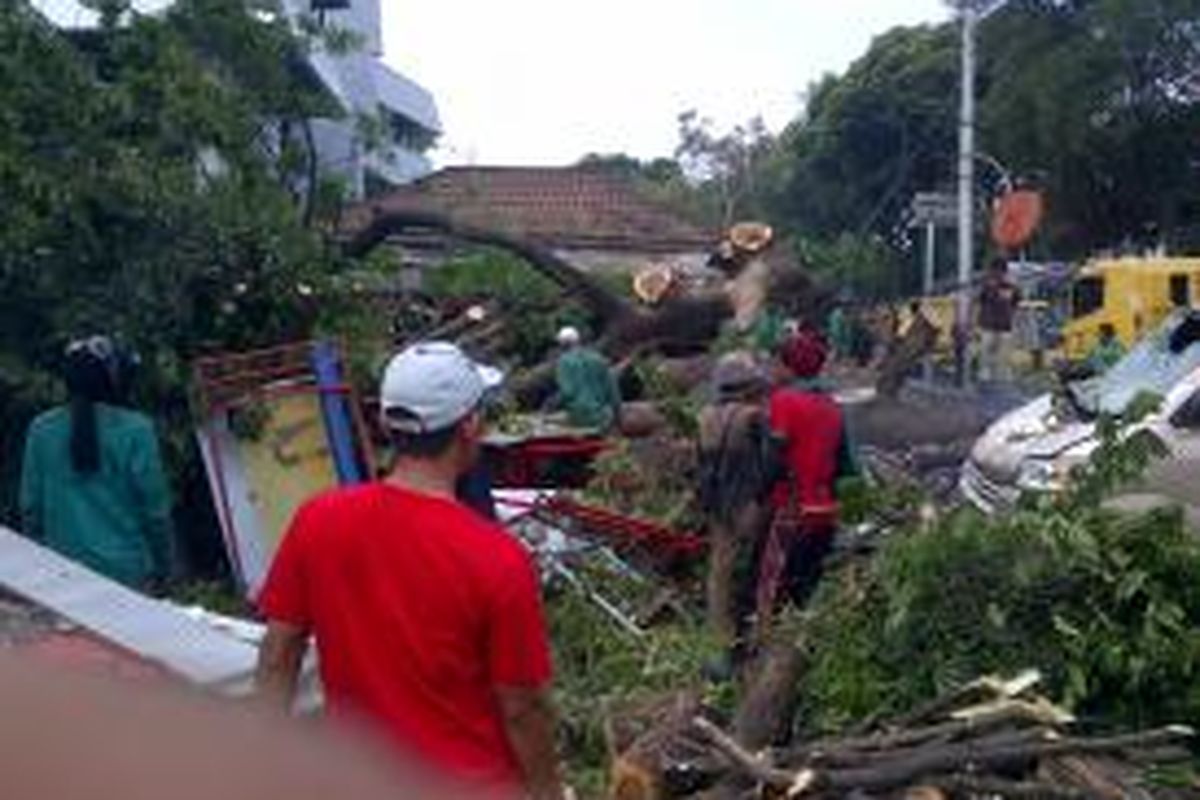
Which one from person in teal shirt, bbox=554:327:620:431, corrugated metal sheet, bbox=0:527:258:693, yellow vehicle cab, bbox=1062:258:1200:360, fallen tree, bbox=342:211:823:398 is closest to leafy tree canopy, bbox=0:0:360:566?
person in teal shirt, bbox=554:327:620:431

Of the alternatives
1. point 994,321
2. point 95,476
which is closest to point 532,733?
point 95,476

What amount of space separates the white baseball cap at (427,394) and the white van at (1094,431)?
5800 millimetres

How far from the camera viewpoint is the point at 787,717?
7.28 metres

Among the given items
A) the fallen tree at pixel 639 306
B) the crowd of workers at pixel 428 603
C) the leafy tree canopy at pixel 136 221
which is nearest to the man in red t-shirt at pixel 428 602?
the crowd of workers at pixel 428 603

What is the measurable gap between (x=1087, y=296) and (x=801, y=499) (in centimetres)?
2511

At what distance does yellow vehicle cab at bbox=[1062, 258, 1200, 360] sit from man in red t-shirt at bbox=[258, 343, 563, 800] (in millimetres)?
27819

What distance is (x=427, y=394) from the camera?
4137 mm

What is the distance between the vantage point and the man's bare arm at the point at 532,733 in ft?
13.4

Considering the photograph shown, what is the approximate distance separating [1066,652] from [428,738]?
349 cm

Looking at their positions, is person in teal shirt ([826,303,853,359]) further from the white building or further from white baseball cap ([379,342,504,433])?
white baseball cap ([379,342,504,433])

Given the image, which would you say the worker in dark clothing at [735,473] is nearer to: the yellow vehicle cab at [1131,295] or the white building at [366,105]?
the white building at [366,105]

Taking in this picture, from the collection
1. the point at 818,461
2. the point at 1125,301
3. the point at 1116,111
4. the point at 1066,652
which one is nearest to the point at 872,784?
the point at 1066,652

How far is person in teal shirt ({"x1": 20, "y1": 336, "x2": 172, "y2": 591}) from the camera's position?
22.9 ft

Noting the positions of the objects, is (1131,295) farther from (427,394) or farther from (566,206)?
(427,394)
